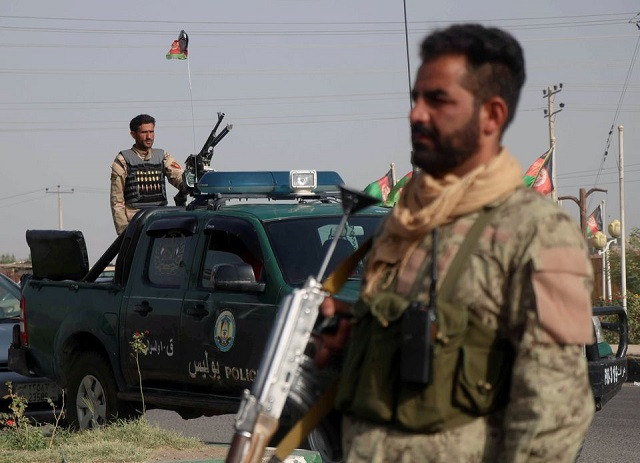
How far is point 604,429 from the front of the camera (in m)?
10.2

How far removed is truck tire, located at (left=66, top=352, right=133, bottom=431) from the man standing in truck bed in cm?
139

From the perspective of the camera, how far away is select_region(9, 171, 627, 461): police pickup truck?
26.0 ft

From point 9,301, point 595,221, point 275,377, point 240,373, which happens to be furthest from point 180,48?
point 595,221

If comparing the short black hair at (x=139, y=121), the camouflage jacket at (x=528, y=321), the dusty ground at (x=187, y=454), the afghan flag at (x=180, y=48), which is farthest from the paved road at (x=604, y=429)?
the camouflage jacket at (x=528, y=321)

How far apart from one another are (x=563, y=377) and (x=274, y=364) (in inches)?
27.5

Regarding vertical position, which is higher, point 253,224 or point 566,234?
point 566,234

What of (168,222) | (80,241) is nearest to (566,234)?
(168,222)

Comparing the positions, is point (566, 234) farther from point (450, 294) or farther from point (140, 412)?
point (140, 412)

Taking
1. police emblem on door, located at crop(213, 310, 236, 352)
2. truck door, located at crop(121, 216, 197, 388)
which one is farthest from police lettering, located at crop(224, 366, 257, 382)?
truck door, located at crop(121, 216, 197, 388)

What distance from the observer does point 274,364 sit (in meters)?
2.95

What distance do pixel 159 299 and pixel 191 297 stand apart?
0.41 meters

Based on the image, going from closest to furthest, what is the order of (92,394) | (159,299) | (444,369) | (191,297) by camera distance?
(444,369), (191,297), (159,299), (92,394)

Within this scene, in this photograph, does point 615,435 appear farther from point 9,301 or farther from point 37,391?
point 9,301

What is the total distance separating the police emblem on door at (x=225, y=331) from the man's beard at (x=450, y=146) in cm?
525
